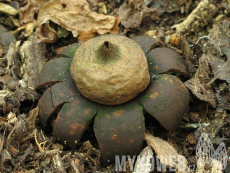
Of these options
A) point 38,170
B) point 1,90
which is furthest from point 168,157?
point 1,90

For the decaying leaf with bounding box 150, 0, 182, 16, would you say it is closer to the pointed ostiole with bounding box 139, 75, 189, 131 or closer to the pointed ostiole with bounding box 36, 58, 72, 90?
the pointed ostiole with bounding box 139, 75, 189, 131

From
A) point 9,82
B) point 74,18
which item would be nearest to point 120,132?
point 9,82

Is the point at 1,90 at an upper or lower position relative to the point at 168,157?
upper

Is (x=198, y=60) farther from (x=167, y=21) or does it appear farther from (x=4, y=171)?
(x=4, y=171)

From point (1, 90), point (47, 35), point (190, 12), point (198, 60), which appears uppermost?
point (190, 12)

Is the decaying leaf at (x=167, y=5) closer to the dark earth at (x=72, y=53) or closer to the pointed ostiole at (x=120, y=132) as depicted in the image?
the dark earth at (x=72, y=53)

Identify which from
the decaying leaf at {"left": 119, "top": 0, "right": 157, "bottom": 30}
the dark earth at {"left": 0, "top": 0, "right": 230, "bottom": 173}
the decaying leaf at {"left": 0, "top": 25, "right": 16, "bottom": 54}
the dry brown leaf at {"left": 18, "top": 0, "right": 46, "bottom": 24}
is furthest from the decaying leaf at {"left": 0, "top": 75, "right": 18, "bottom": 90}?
the decaying leaf at {"left": 119, "top": 0, "right": 157, "bottom": 30}

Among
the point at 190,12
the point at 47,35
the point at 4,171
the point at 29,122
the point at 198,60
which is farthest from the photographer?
the point at 190,12
